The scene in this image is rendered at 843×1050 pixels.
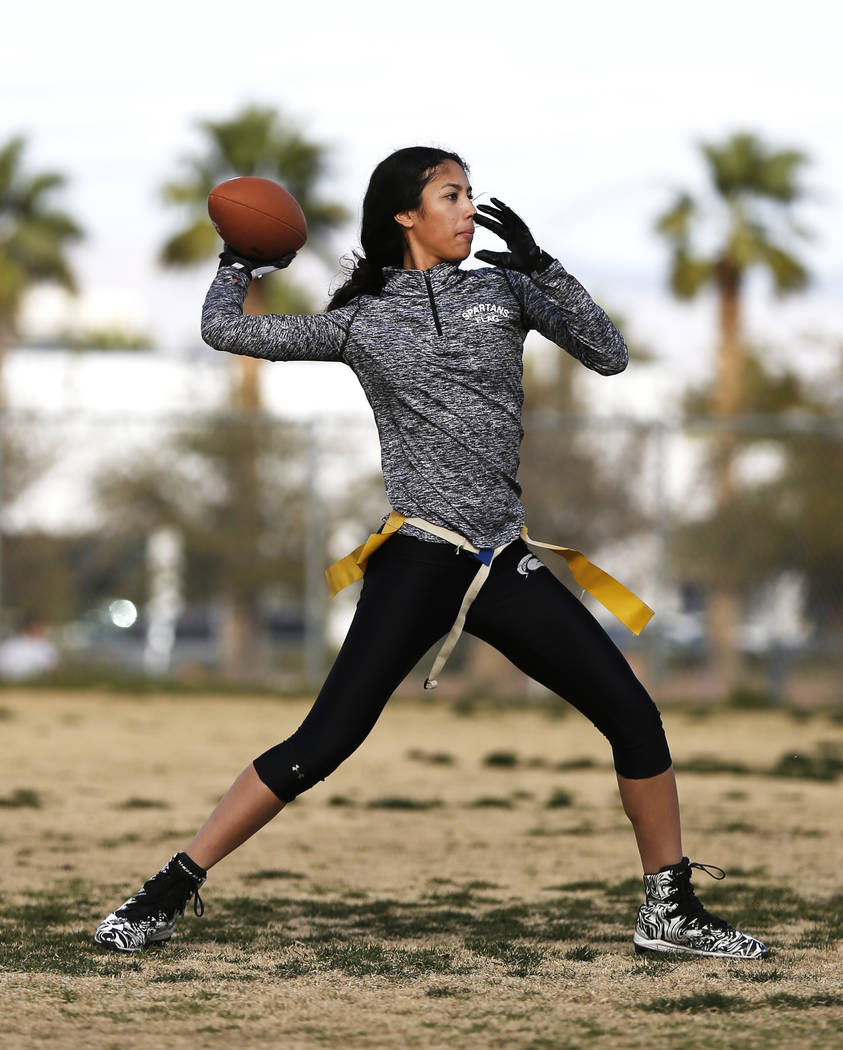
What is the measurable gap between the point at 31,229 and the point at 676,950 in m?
30.4

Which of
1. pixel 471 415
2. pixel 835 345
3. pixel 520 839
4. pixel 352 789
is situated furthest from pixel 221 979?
pixel 835 345

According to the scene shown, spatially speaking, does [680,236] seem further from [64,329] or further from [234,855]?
[64,329]

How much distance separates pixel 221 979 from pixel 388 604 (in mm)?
1113

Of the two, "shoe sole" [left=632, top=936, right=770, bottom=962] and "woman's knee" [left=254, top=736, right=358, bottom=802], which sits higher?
"woman's knee" [left=254, top=736, right=358, bottom=802]

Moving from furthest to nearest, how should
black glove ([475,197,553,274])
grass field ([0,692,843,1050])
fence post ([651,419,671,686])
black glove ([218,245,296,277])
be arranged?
fence post ([651,419,671,686])
black glove ([218,245,296,277])
black glove ([475,197,553,274])
grass field ([0,692,843,1050])

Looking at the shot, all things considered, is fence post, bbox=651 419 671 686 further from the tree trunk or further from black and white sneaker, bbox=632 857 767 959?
black and white sneaker, bbox=632 857 767 959

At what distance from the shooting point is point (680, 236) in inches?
1259

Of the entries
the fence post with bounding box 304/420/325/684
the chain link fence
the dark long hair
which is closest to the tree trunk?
the chain link fence

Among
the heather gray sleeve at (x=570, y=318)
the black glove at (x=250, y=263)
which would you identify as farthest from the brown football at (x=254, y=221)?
the heather gray sleeve at (x=570, y=318)

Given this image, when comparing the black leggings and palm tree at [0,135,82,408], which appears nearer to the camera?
the black leggings

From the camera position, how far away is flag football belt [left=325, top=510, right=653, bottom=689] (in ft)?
16.4

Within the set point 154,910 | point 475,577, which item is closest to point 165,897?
point 154,910

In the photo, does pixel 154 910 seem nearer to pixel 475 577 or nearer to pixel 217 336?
pixel 475 577

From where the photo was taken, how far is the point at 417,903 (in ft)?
20.1
